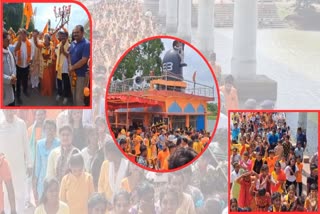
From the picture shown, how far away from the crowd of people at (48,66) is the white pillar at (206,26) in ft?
1.91

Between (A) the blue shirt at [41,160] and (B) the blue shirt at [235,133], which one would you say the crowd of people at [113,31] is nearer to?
(A) the blue shirt at [41,160]

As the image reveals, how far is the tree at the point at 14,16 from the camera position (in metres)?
3.56

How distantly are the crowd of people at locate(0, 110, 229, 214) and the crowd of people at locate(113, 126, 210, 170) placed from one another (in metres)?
0.05

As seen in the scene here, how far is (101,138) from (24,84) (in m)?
0.48

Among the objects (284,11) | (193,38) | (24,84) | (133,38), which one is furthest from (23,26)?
(284,11)

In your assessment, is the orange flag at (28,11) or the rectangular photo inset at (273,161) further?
the rectangular photo inset at (273,161)

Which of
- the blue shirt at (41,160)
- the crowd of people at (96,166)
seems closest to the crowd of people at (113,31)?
the crowd of people at (96,166)

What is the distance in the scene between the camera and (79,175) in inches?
146

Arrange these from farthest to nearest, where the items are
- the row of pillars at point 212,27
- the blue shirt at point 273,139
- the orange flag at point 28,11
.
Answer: the blue shirt at point 273,139 → the row of pillars at point 212,27 → the orange flag at point 28,11

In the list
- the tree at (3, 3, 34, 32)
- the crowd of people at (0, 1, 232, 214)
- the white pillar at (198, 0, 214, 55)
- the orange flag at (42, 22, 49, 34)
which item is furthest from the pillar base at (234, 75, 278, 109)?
the tree at (3, 3, 34, 32)

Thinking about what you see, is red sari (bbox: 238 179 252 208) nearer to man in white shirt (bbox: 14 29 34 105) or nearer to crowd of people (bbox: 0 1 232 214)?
crowd of people (bbox: 0 1 232 214)

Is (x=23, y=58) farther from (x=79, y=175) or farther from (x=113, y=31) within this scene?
(x=79, y=175)

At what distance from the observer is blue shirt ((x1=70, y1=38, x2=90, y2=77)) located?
11.9 ft

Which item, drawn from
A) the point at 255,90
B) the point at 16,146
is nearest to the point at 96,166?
the point at 16,146
